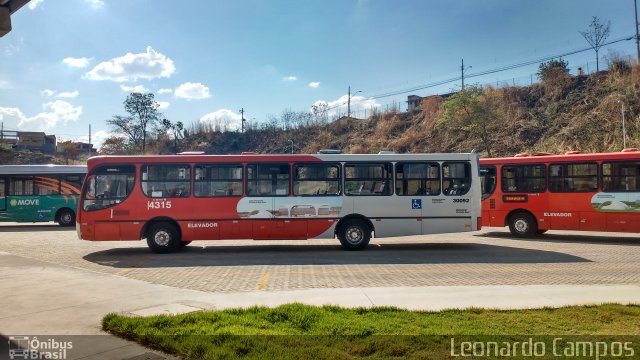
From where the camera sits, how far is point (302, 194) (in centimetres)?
1505

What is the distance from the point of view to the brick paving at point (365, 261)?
10.2 metres

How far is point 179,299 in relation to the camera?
27.3 feet

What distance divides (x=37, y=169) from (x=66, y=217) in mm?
2886

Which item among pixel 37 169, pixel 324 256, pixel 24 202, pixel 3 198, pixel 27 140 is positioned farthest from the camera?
pixel 27 140

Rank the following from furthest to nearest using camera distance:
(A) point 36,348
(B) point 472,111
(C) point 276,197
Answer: (B) point 472,111 < (C) point 276,197 < (A) point 36,348

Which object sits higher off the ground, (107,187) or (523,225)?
(107,187)

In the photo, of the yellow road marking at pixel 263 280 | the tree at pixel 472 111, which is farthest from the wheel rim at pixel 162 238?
the tree at pixel 472 111

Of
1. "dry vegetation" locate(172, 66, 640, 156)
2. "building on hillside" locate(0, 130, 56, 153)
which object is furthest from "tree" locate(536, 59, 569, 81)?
"building on hillside" locate(0, 130, 56, 153)

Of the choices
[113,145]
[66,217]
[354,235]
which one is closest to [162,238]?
[354,235]

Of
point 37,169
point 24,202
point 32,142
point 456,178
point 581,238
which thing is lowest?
point 581,238

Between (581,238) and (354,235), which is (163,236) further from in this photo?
(581,238)

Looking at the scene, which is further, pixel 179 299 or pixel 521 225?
pixel 521 225

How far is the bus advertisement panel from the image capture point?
79.6 ft

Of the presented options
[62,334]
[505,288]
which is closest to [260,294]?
[62,334]
